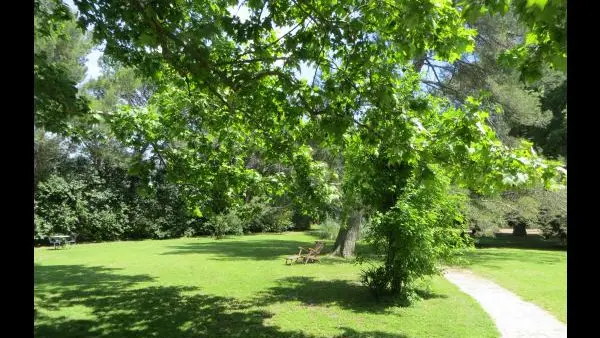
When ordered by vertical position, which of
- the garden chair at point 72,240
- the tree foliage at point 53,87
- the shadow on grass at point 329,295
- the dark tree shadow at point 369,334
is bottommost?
the garden chair at point 72,240

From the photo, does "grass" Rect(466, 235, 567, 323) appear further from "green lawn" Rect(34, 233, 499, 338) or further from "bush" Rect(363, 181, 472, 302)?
"bush" Rect(363, 181, 472, 302)

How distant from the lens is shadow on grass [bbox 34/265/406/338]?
24.6ft

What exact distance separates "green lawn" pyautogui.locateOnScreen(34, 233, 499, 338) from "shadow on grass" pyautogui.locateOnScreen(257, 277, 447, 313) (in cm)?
2

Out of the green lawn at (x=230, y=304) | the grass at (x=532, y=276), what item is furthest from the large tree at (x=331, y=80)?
the grass at (x=532, y=276)

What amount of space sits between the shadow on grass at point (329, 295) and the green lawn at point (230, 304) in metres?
0.02

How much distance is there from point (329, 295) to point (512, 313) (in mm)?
4005

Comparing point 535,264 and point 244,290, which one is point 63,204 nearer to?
point 244,290

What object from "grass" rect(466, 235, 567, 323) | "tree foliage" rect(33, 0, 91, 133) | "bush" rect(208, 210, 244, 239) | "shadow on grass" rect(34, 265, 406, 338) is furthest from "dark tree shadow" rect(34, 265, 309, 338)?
"bush" rect(208, 210, 244, 239)

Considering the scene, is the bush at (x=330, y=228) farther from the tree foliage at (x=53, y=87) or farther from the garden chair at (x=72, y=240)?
the tree foliage at (x=53, y=87)

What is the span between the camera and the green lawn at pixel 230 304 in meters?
7.67

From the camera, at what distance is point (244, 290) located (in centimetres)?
1134

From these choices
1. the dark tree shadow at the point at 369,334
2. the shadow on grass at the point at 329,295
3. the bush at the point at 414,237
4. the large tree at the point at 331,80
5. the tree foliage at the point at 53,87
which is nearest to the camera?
the tree foliage at the point at 53,87
